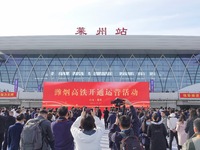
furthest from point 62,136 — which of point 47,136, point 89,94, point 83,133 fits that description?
point 89,94

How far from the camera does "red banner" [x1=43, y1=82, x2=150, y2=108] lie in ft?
74.2

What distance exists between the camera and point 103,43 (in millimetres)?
32438

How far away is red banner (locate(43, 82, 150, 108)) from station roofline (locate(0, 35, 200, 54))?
393 inches

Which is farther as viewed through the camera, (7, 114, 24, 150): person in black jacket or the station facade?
the station facade

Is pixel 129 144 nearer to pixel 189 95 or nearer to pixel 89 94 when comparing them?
pixel 89 94

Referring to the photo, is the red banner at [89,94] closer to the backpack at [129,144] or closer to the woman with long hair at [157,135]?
the woman with long hair at [157,135]

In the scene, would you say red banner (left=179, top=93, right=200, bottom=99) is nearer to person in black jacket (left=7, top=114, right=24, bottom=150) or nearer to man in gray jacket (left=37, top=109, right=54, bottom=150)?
person in black jacket (left=7, top=114, right=24, bottom=150)

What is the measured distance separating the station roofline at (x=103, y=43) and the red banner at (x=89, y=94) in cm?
998

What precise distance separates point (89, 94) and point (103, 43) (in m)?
10.7

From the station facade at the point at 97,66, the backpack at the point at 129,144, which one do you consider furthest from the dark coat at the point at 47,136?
the station facade at the point at 97,66

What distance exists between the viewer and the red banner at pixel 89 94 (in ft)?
74.2

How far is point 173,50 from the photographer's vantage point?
34.1 m

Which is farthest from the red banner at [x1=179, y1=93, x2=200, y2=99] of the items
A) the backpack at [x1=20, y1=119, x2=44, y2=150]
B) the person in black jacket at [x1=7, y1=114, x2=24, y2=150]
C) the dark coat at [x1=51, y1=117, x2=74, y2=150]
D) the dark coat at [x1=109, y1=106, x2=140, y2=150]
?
the backpack at [x1=20, y1=119, x2=44, y2=150]

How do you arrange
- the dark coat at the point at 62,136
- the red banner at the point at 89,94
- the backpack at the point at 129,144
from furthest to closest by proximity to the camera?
the red banner at the point at 89,94, the dark coat at the point at 62,136, the backpack at the point at 129,144
